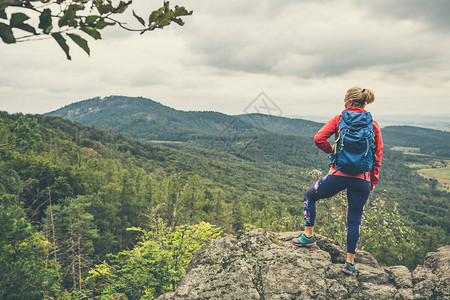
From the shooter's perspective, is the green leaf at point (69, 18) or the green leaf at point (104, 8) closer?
the green leaf at point (69, 18)

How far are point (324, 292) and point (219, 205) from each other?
49256 millimetres

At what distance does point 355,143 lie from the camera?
11.5 ft

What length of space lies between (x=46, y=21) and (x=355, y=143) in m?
3.81

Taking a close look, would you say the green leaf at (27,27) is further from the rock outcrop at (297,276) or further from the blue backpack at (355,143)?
the rock outcrop at (297,276)

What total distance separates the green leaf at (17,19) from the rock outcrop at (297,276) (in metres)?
4.12

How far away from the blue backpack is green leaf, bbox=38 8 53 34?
12.1 ft

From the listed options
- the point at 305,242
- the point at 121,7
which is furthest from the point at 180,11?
the point at 305,242

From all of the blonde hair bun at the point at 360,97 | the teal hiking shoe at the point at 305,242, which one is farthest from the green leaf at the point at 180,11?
the teal hiking shoe at the point at 305,242

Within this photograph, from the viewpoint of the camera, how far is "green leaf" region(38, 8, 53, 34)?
1348 mm

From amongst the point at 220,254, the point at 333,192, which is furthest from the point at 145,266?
the point at 333,192

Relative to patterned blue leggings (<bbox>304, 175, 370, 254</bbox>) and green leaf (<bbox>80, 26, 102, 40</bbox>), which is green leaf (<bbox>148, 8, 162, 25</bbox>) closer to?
green leaf (<bbox>80, 26, 102, 40</bbox>)

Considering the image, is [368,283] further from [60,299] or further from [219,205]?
[219,205]

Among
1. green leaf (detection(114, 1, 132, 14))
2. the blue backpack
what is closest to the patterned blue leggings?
the blue backpack

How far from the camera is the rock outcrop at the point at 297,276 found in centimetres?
385
